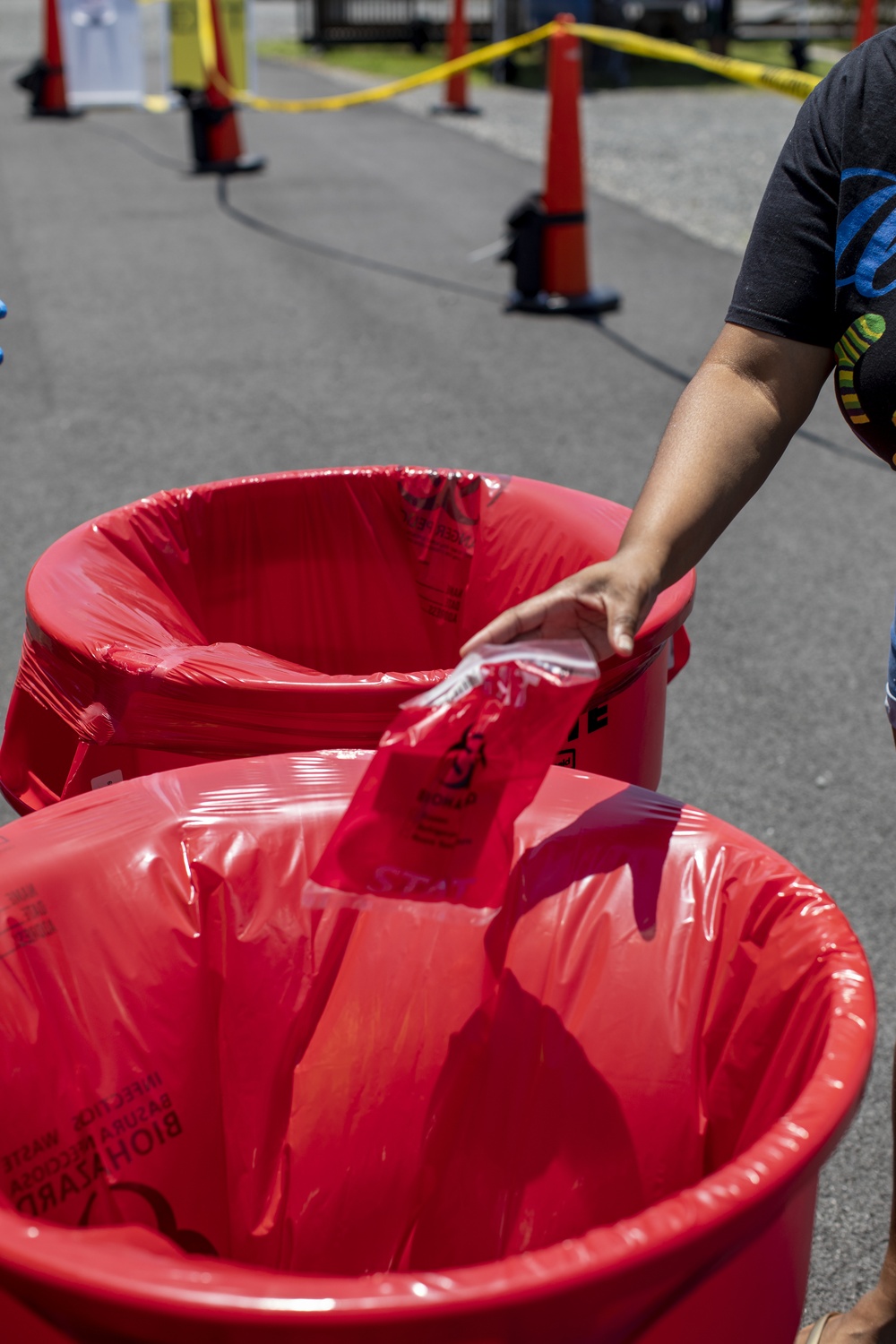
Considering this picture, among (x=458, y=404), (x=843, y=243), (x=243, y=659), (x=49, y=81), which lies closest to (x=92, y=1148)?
(x=243, y=659)

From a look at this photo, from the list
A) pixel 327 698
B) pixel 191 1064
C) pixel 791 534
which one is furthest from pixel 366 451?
pixel 191 1064

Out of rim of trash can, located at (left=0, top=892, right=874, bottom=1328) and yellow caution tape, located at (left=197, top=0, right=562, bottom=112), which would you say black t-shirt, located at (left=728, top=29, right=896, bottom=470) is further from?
yellow caution tape, located at (left=197, top=0, right=562, bottom=112)

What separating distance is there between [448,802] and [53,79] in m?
12.4

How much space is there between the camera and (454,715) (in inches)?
50.1

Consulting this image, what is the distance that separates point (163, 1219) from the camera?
4.93 ft

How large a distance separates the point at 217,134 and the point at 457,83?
3.27 m

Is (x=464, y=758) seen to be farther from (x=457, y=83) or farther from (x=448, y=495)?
(x=457, y=83)

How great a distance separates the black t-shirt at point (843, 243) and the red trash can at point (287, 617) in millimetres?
554

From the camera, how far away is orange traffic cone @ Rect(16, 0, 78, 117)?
11.8 meters

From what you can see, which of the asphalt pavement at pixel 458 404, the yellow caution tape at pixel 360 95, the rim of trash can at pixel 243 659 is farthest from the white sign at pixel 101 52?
the rim of trash can at pixel 243 659

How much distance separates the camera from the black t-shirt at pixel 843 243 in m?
1.28

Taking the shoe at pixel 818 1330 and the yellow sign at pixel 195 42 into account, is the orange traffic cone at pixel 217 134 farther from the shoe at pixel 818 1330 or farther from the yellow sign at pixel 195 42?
the shoe at pixel 818 1330

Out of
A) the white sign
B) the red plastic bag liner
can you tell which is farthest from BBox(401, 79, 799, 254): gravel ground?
the red plastic bag liner

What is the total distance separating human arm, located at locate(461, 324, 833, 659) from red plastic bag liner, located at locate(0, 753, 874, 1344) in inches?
12.7
